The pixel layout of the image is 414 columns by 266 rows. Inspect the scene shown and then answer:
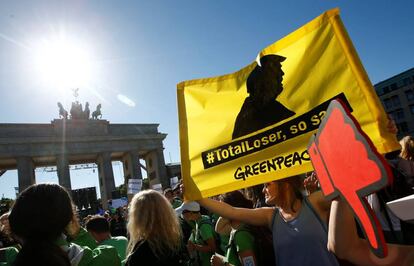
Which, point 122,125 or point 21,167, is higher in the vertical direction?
point 122,125

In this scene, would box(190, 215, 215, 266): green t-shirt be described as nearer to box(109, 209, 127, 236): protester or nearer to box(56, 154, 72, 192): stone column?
box(109, 209, 127, 236): protester

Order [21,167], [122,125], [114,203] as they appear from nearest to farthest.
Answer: [114,203] < [21,167] < [122,125]

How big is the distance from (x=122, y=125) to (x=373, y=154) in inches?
1651

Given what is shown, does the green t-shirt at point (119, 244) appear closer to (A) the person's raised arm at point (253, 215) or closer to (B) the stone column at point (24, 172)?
(A) the person's raised arm at point (253, 215)

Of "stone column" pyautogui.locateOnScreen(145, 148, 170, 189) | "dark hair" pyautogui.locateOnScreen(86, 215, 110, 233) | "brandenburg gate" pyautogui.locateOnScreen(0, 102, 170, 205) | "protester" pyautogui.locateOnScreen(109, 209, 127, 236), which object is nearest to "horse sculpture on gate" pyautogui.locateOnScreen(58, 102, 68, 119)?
"brandenburg gate" pyautogui.locateOnScreen(0, 102, 170, 205)

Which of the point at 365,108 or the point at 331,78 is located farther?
the point at 331,78

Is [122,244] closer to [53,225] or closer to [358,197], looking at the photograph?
[53,225]

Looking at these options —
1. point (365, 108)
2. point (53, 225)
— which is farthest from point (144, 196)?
point (365, 108)

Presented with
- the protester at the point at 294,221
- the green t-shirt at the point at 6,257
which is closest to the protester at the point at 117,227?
the green t-shirt at the point at 6,257

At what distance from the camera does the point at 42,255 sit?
5.51 feet

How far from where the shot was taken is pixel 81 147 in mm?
37750

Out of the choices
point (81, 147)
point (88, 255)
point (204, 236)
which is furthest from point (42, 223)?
point (81, 147)

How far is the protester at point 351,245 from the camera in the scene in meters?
1.33

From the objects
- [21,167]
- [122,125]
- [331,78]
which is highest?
[122,125]
